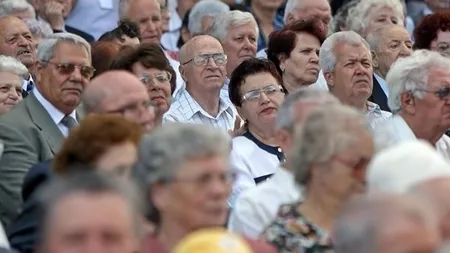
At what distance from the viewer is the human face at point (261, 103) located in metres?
9.56

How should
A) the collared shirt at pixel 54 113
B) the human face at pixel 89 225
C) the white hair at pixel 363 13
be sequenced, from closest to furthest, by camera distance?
the human face at pixel 89 225, the collared shirt at pixel 54 113, the white hair at pixel 363 13

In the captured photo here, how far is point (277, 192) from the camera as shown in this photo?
23.9ft

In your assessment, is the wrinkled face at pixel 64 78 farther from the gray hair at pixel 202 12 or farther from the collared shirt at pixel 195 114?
the gray hair at pixel 202 12

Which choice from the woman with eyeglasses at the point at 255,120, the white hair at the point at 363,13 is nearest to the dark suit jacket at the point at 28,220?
the woman with eyeglasses at the point at 255,120

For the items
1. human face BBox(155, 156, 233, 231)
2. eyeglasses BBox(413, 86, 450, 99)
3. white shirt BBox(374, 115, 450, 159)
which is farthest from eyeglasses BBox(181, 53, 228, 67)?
human face BBox(155, 156, 233, 231)

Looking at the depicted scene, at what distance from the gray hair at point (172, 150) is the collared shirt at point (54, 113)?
2570 millimetres

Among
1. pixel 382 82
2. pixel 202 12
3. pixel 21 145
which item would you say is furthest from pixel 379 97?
pixel 21 145

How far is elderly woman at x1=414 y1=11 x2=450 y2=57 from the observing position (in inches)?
472

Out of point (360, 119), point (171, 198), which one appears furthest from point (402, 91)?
point (171, 198)

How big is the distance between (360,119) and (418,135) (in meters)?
2.68

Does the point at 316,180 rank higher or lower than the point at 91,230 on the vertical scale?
lower

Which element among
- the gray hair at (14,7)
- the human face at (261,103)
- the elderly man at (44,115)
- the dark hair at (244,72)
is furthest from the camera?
the gray hair at (14,7)

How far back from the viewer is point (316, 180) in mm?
6539

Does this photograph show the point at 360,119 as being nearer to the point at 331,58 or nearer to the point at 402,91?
the point at 402,91
